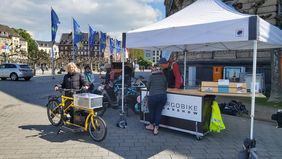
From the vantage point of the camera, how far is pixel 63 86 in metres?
6.24

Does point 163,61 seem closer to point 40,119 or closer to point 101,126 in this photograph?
Result: point 101,126

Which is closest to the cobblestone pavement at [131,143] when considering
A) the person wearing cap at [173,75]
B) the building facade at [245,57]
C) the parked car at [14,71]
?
the person wearing cap at [173,75]

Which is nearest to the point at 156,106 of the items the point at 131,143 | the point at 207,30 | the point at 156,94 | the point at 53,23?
the point at 156,94

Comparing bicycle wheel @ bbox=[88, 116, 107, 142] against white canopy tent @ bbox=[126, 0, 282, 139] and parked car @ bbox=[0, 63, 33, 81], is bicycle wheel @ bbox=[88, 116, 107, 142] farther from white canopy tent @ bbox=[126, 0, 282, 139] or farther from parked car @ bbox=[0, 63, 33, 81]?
parked car @ bbox=[0, 63, 33, 81]

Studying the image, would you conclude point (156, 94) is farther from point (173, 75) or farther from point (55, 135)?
point (55, 135)

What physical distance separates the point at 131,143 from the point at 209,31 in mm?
2916

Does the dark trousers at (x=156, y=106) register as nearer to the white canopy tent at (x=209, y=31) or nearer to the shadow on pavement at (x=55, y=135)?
the white canopy tent at (x=209, y=31)

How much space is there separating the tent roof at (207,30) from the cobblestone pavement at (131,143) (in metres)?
2.23

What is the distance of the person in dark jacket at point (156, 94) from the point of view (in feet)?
18.9

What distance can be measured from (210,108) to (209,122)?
1.11 ft

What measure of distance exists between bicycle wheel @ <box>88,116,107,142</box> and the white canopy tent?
82.9 inches

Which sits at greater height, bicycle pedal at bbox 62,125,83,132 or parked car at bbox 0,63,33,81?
parked car at bbox 0,63,33,81

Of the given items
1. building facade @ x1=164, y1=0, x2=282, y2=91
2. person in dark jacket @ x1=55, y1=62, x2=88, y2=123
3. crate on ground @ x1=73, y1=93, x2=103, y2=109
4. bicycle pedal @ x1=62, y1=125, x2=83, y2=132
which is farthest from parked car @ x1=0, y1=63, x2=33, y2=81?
crate on ground @ x1=73, y1=93, x2=103, y2=109

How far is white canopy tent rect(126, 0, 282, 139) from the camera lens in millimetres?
4277
